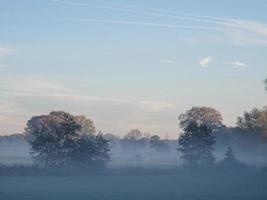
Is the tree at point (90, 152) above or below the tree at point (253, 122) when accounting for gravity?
below

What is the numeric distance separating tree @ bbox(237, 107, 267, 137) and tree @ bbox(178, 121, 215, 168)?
29.3 m

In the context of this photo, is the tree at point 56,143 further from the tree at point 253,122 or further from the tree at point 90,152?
the tree at point 253,122

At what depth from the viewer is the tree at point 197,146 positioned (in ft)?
296

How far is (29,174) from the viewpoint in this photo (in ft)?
248

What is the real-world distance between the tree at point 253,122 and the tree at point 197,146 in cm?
2926

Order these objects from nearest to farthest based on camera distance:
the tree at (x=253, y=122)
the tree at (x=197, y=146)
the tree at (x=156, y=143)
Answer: the tree at (x=197, y=146)
the tree at (x=253, y=122)
the tree at (x=156, y=143)

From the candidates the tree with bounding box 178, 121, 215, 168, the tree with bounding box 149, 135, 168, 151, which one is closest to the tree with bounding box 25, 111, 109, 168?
the tree with bounding box 178, 121, 215, 168

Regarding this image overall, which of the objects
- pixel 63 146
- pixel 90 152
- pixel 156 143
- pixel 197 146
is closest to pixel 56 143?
pixel 63 146

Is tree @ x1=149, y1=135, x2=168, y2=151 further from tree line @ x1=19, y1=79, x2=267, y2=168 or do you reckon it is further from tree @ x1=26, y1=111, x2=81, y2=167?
tree @ x1=26, y1=111, x2=81, y2=167

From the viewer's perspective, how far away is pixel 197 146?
90812 millimetres

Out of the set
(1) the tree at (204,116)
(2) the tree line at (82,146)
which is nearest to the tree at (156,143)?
(1) the tree at (204,116)

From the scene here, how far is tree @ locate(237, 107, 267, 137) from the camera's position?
4692 inches

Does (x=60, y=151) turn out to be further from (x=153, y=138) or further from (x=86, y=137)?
(x=153, y=138)

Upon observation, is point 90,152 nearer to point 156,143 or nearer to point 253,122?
point 253,122
